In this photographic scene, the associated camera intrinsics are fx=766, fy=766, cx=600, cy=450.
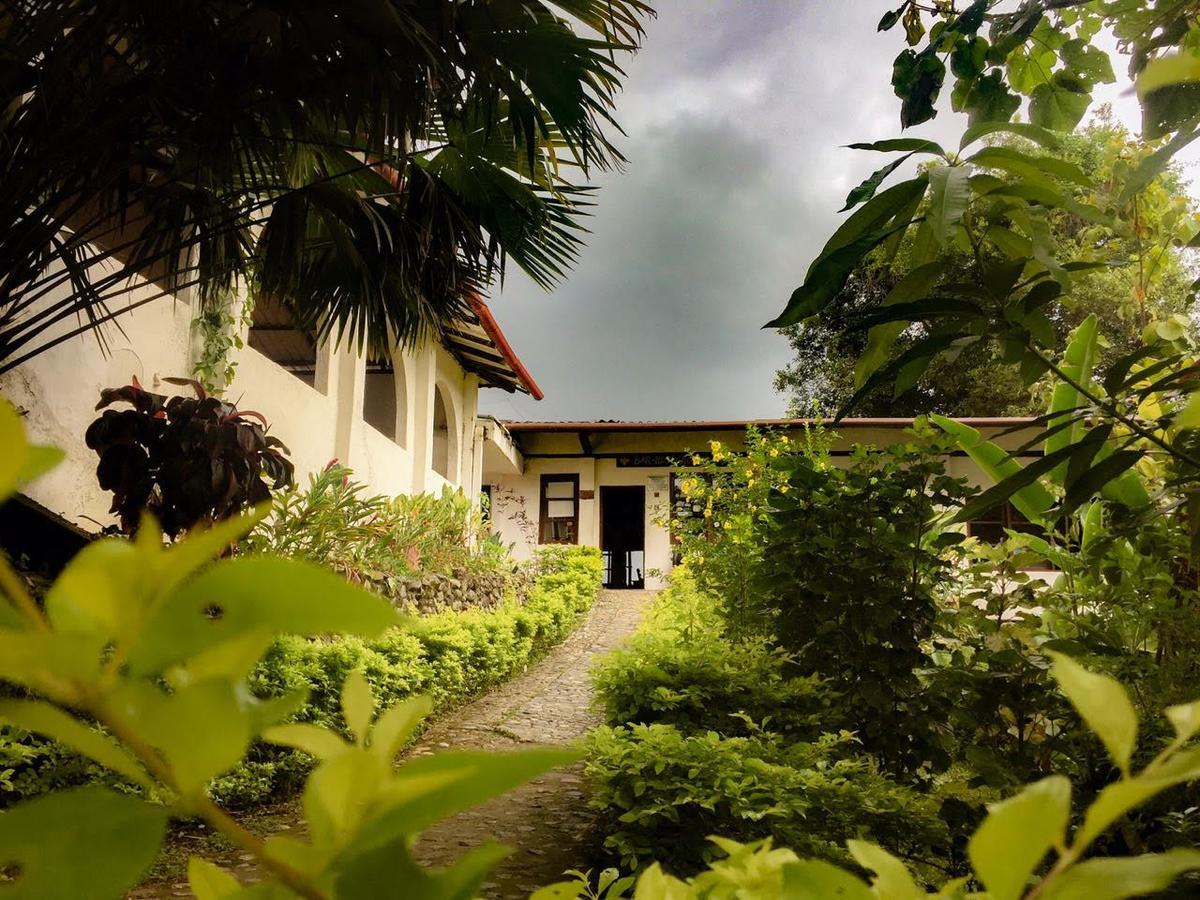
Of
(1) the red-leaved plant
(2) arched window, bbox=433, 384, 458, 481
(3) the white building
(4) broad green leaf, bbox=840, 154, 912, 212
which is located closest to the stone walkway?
(4) broad green leaf, bbox=840, 154, 912, 212

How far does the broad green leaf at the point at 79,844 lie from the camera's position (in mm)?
183

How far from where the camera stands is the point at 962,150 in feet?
3.55

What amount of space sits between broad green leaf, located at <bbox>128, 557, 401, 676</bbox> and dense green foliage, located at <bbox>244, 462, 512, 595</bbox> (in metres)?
4.43

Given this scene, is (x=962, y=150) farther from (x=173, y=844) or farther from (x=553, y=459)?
(x=553, y=459)

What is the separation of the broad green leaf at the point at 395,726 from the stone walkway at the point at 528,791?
20 cm

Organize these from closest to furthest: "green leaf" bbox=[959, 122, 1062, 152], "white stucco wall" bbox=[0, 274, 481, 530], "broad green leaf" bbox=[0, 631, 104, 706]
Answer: "broad green leaf" bbox=[0, 631, 104, 706] → "green leaf" bbox=[959, 122, 1062, 152] → "white stucco wall" bbox=[0, 274, 481, 530]

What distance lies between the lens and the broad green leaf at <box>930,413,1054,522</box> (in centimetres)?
209

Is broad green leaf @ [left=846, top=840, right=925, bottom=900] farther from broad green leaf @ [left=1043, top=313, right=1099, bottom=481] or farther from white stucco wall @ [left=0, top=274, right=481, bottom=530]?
broad green leaf @ [left=1043, top=313, right=1099, bottom=481]

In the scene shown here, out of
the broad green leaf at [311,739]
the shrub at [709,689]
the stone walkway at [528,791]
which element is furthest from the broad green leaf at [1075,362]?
the broad green leaf at [311,739]

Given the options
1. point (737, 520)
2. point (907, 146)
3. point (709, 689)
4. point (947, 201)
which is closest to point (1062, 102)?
point (907, 146)

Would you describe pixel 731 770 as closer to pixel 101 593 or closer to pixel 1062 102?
pixel 1062 102

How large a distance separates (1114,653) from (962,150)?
117 cm

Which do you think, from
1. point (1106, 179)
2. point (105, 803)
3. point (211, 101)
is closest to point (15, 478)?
point (105, 803)

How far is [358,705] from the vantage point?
1.02ft
